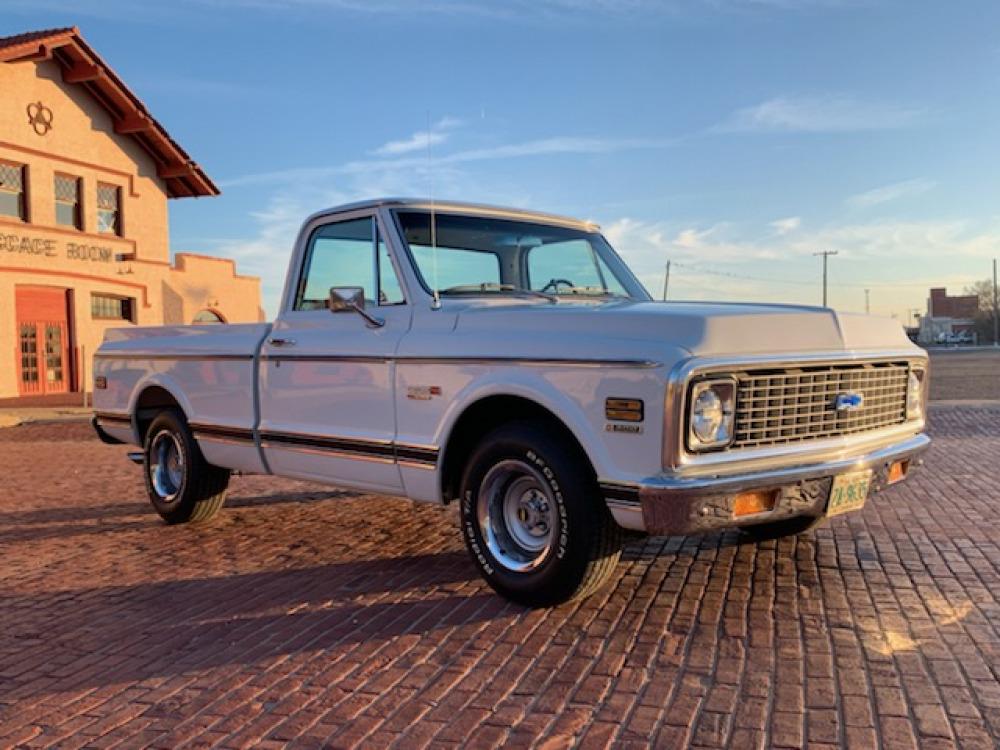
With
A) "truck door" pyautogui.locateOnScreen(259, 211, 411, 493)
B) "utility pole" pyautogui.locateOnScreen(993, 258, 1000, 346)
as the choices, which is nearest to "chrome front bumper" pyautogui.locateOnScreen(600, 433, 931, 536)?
"truck door" pyautogui.locateOnScreen(259, 211, 411, 493)

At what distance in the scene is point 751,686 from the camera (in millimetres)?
3457

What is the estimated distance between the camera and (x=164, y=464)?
7.07 metres

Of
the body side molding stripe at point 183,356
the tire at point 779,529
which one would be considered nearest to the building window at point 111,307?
the body side molding stripe at point 183,356

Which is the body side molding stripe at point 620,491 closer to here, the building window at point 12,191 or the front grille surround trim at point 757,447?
the front grille surround trim at point 757,447

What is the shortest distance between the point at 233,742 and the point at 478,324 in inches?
91.1

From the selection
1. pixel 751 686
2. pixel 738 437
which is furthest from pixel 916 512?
pixel 751 686

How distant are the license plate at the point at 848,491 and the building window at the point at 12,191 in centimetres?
2195

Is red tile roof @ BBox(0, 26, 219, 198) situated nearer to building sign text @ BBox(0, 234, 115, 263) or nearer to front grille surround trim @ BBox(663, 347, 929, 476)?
building sign text @ BBox(0, 234, 115, 263)

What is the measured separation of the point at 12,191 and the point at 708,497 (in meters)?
22.2

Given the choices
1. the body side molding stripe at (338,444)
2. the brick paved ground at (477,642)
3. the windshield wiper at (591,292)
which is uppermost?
the windshield wiper at (591,292)

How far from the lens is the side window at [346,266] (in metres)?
5.42

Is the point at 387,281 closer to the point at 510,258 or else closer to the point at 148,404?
the point at 510,258

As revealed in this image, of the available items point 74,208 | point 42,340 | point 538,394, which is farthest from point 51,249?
point 538,394

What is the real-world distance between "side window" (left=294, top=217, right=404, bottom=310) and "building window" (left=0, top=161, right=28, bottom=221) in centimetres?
1889
